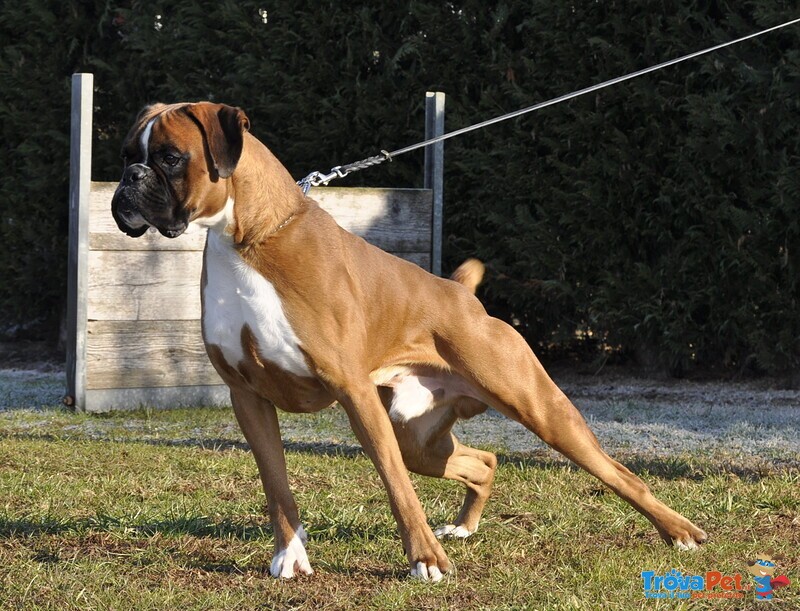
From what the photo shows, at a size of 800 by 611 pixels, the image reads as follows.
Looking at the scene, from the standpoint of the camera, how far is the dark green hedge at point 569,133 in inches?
279

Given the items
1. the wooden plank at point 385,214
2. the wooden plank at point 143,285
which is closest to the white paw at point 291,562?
the wooden plank at point 143,285

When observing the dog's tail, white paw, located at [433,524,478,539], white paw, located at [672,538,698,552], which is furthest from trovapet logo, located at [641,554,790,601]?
the dog's tail

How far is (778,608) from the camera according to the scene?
11.2 feet

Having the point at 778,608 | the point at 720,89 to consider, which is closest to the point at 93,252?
the point at 720,89

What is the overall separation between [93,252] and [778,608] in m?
4.80

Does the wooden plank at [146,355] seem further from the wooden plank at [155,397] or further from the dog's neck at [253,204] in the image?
the dog's neck at [253,204]

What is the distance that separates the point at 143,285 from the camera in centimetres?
706

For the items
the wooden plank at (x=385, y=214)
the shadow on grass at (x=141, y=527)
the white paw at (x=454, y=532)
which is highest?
the wooden plank at (x=385, y=214)

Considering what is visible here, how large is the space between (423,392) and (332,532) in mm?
716

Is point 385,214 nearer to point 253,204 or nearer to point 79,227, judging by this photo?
point 79,227

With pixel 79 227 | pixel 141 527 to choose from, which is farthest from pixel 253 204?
pixel 79 227

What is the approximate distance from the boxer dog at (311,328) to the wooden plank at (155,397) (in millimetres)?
3460

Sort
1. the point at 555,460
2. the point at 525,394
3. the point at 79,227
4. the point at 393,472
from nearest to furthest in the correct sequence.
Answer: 1. the point at 393,472
2. the point at 525,394
3. the point at 555,460
4. the point at 79,227

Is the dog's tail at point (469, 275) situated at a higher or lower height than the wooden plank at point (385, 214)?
lower
